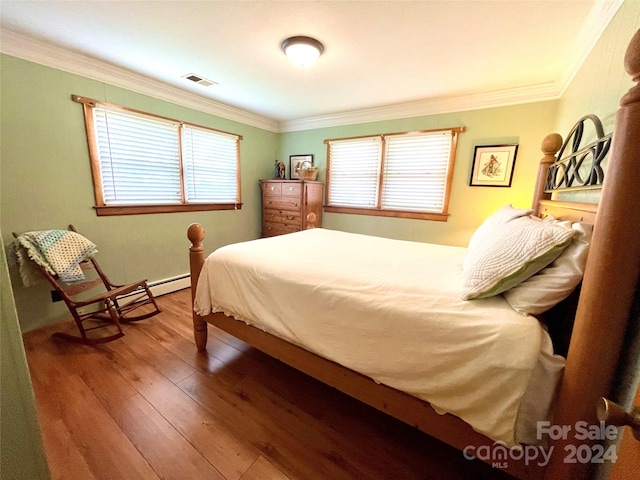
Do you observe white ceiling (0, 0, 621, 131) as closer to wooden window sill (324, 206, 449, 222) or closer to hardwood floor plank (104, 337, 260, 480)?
wooden window sill (324, 206, 449, 222)

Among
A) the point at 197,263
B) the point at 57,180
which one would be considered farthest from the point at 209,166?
the point at 197,263

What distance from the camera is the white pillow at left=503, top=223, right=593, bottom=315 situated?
80 centimetres

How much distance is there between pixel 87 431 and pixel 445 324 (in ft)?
6.03

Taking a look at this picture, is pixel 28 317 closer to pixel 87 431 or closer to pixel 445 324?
pixel 87 431

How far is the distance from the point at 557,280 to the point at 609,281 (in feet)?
0.73

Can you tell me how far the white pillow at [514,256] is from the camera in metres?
0.86

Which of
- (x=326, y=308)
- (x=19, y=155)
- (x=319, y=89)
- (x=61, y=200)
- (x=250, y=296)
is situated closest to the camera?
(x=326, y=308)

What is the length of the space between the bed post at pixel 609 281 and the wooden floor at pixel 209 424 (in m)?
0.77

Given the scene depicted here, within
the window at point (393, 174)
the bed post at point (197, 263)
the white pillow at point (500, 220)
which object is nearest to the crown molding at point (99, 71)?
the window at point (393, 174)

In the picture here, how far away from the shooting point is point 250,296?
4.94 feet

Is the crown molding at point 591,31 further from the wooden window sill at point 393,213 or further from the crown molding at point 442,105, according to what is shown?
the wooden window sill at point 393,213

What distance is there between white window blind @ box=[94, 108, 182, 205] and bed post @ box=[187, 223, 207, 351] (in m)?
1.46

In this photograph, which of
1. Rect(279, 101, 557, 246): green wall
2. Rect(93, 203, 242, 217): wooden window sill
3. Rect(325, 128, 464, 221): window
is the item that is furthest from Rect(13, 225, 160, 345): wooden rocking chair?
Rect(279, 101, 557, 246): green wall

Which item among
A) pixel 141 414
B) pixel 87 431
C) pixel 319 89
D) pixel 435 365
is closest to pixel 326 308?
pixel 435 365
